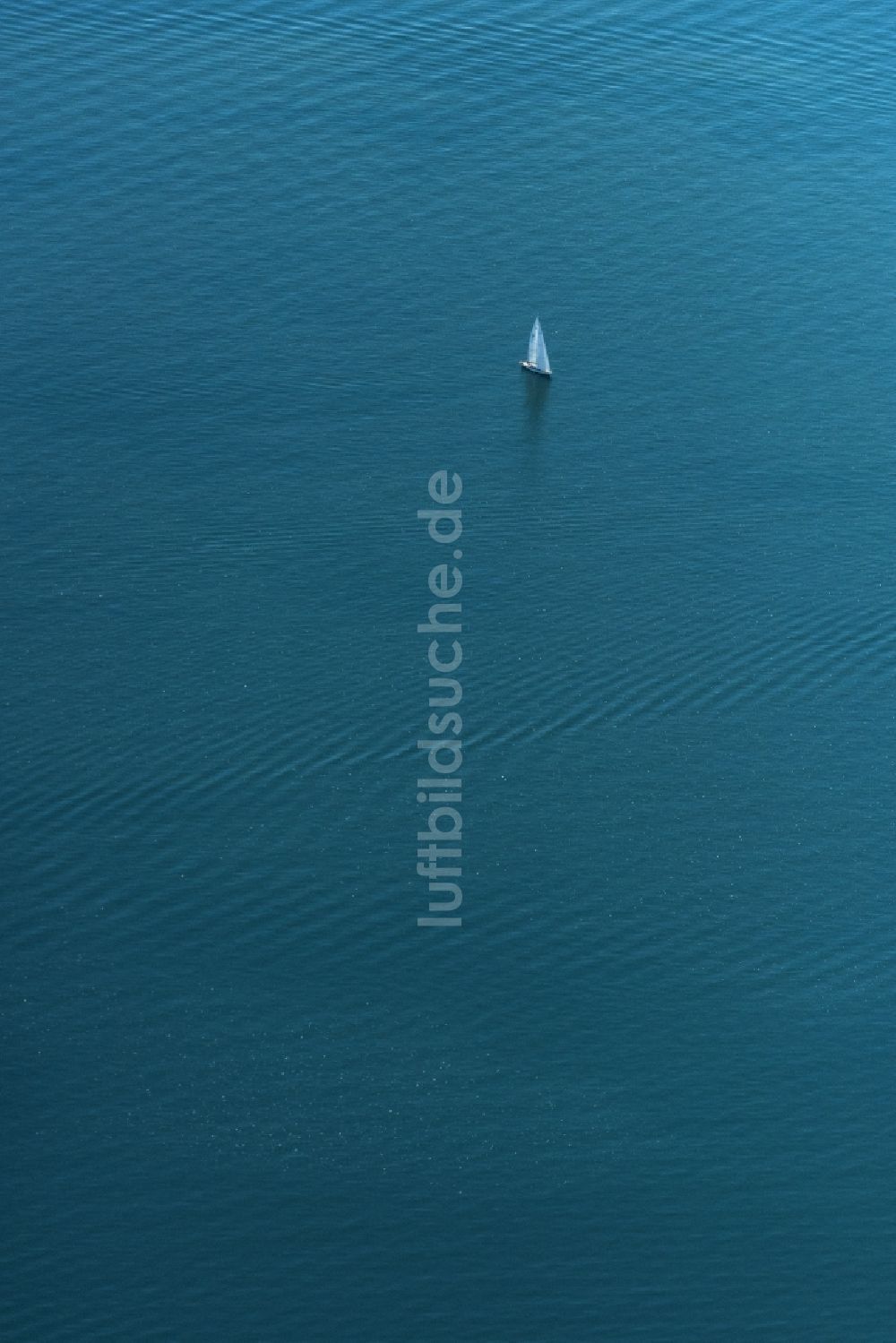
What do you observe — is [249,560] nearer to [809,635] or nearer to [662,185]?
[809,635]

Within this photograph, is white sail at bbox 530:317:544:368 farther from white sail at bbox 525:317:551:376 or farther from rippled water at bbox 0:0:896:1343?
rippled water at bbox 0:0:896:1343

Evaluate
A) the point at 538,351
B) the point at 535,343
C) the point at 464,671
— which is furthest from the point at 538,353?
the point at 464,671

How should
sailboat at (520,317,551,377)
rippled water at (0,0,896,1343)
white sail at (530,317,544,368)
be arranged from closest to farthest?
1. rippled water at (0,0,896,1343)
2. white sail at (530,317,544,368)
3. sailboat at (520,317,551,377)

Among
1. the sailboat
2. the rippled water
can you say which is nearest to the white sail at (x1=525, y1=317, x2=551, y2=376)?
the sailboat

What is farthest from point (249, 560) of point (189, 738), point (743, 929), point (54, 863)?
point (743, 929)

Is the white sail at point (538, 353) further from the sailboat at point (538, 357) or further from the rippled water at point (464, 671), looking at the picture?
the rippled water at point (464, 671)

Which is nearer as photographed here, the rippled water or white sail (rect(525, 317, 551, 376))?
the rippled water

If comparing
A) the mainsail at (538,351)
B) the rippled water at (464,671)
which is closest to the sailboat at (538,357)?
the mainsail at (538,351)
